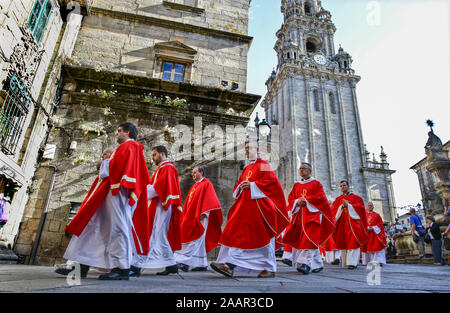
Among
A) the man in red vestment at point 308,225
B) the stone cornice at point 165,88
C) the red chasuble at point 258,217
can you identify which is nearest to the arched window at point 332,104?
Result: the stone cornice at point 165,88

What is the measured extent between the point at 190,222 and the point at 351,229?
13.0 ft

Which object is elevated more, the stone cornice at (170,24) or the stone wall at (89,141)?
the stone cornice at (170,24)

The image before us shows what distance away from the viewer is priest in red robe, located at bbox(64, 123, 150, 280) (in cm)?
320

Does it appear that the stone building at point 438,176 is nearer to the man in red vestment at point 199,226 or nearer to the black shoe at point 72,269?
the man in red vestment at point 199,226

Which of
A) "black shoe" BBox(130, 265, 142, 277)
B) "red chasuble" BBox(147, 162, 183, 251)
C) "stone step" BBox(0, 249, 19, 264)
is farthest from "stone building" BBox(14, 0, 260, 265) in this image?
"black shoe" BBox(130, 265, 142, 277)

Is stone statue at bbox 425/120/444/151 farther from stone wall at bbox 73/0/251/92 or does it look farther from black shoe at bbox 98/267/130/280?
black shoe at bbox 98/267/130/280

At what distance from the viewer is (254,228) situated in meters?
4.21

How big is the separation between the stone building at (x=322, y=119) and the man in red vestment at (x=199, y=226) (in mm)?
26554

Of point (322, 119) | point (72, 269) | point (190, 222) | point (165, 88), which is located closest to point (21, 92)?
point (165, 88)

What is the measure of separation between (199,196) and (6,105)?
4.36 meters

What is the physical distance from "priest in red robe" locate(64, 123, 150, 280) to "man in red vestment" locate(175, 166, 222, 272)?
1.88 m

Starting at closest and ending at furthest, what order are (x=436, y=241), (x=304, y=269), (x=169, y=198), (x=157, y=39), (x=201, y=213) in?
(x=169, y=198), (x=304, y=269), (x=201, y=213), (x=436, y=241), (x=157, y=39)

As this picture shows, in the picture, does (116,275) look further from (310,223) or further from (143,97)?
(143,97)

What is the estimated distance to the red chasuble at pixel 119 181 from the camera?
128 inches
